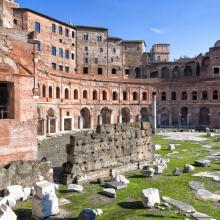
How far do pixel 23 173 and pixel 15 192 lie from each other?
42.7 inches

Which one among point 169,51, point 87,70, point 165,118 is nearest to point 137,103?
point 165,118

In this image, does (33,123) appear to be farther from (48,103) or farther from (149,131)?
(48,103)

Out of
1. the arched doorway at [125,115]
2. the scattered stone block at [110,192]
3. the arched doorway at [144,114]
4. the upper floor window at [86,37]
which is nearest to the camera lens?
the scattered stone block at [110,192]

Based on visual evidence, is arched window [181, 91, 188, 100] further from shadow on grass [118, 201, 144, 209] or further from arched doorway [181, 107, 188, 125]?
shadow on grass [118, 201, 144, 209]

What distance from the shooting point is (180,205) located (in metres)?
9.36

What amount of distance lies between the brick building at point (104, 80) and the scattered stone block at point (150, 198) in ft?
62.1

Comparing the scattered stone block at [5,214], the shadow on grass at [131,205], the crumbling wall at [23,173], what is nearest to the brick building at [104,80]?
the crumbling wall at [23,173]

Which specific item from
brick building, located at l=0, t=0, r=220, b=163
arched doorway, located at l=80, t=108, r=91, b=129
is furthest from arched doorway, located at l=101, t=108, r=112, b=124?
arched doorway, located at l=80, t=108, r=91, b=129

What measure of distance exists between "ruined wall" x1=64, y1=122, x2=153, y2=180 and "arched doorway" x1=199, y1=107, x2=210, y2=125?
27.3m

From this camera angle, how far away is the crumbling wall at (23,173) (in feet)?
33.5

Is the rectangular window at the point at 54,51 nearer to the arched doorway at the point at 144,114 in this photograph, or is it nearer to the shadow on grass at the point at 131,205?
the arched doorway at the point at 144,114

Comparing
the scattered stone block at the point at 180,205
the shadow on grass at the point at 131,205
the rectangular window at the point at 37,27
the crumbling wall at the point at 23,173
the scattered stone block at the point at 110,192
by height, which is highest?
the rectangular window at the point at 37,27

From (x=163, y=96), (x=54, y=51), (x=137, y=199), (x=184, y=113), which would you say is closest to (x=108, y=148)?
(x=137, y=199)

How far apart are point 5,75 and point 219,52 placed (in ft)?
117
